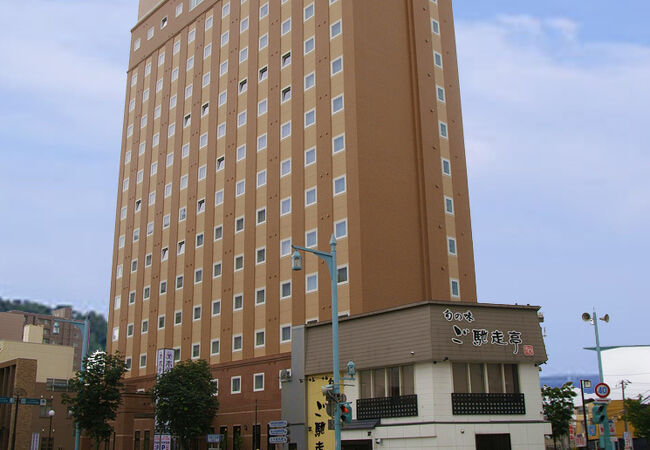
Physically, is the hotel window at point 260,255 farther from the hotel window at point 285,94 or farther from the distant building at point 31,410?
the distant building at point 31,410

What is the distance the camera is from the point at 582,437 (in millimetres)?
60438

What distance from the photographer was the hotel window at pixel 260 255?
60031mm

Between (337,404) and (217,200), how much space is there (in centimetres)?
3900

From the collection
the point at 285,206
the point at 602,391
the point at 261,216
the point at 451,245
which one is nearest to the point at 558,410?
the point at 451,245

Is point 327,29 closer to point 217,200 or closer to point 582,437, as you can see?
point 217,200

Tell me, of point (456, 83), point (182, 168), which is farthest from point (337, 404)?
point (182, 168)

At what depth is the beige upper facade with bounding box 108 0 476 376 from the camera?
53.9 meters

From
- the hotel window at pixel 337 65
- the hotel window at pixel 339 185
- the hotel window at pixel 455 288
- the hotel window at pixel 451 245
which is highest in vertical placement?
the hotel window at pixel 337 65

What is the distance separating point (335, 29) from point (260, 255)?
65.8 ft

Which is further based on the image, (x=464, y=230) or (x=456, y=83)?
(x=456, y=83)

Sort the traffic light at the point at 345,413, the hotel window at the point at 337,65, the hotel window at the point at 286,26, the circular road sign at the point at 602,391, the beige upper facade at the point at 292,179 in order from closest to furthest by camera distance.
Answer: the traffic light at the point at 345,413 → the circular road sign at the point at 602,391 → the beige upper facade at the point at 292,179 → the hotel window at the point at 337,65 → the hotel window at the point at 286,26

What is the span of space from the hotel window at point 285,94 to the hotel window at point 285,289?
54.0 ft

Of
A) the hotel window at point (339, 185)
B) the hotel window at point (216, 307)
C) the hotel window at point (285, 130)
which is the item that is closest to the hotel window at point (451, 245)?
the hotel window at point (339, 185)

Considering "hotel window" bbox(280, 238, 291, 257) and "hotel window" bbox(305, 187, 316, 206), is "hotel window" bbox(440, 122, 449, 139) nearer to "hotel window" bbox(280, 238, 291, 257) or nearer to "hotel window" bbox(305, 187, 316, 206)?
"hotel window" bbox(305, 187, 316, 206)
